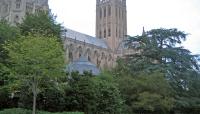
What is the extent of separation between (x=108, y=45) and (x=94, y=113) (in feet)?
272

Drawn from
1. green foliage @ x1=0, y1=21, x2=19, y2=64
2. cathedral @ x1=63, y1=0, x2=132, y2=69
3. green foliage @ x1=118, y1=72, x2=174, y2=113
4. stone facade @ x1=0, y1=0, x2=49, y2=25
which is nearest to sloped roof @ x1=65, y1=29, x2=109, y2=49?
cathedral @ x1=63, y1=0, x2=132, y2=69

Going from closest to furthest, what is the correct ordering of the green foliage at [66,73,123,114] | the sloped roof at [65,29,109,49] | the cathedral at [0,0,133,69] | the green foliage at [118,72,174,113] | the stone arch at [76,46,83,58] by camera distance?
1. the green foliage at [66,73,123,114]
2. the green foliage at [118,72,174,113]
3. the cathedral at [0,0,133,69]
4. the stone arch at [76,46,83,58]
5. the sloped roof at [65,29,109,49]

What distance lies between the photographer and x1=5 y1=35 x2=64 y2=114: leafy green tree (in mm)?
25219

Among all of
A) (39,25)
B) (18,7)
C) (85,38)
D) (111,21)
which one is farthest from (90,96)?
(111,21)

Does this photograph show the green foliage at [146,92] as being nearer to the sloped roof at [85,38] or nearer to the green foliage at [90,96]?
the green foliage at [90,96]

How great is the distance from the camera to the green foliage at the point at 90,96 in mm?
28734

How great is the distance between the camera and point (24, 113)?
24984 mm

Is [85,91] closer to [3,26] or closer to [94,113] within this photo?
[94,113]

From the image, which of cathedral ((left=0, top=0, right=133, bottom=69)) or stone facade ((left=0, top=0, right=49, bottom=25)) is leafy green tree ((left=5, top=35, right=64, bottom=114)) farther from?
stone facade ((left=0, top=0, right=49, bottom=25))

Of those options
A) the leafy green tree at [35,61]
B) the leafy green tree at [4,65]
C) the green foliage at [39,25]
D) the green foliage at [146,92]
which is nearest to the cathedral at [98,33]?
the green foliage at [39,25]

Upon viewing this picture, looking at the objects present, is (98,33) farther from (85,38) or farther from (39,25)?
(39,25)

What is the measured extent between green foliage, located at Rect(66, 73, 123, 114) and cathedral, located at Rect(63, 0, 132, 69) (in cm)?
6146

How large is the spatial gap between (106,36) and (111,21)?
4988mm

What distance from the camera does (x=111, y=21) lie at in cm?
11388
